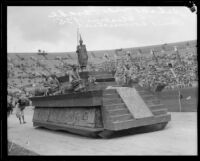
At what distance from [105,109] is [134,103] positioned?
1216mm

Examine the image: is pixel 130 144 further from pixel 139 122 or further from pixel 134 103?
pixel 134 103

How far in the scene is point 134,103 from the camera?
342 inches

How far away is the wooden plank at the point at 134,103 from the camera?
330 inches

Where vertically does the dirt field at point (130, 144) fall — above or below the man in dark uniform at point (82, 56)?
below

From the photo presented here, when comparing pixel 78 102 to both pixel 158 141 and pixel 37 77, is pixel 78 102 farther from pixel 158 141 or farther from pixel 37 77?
pixel 37 77

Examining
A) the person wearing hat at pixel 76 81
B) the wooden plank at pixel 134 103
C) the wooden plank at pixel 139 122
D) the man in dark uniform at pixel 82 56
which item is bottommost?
the wooden plank at pixel 139 122

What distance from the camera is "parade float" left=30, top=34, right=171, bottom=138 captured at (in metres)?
7.97

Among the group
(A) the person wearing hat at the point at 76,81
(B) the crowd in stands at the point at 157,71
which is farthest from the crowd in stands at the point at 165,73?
(A) the person wearing hat at the point at 76,81

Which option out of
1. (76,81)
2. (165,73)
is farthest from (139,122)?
(165,73)

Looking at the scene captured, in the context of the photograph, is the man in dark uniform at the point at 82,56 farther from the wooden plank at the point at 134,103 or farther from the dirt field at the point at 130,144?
the dirt field at the point at 130,144

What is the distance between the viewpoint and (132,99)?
8820mm

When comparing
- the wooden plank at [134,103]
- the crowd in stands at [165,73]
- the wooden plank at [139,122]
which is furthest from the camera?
the crowd in stands at [165,73]
